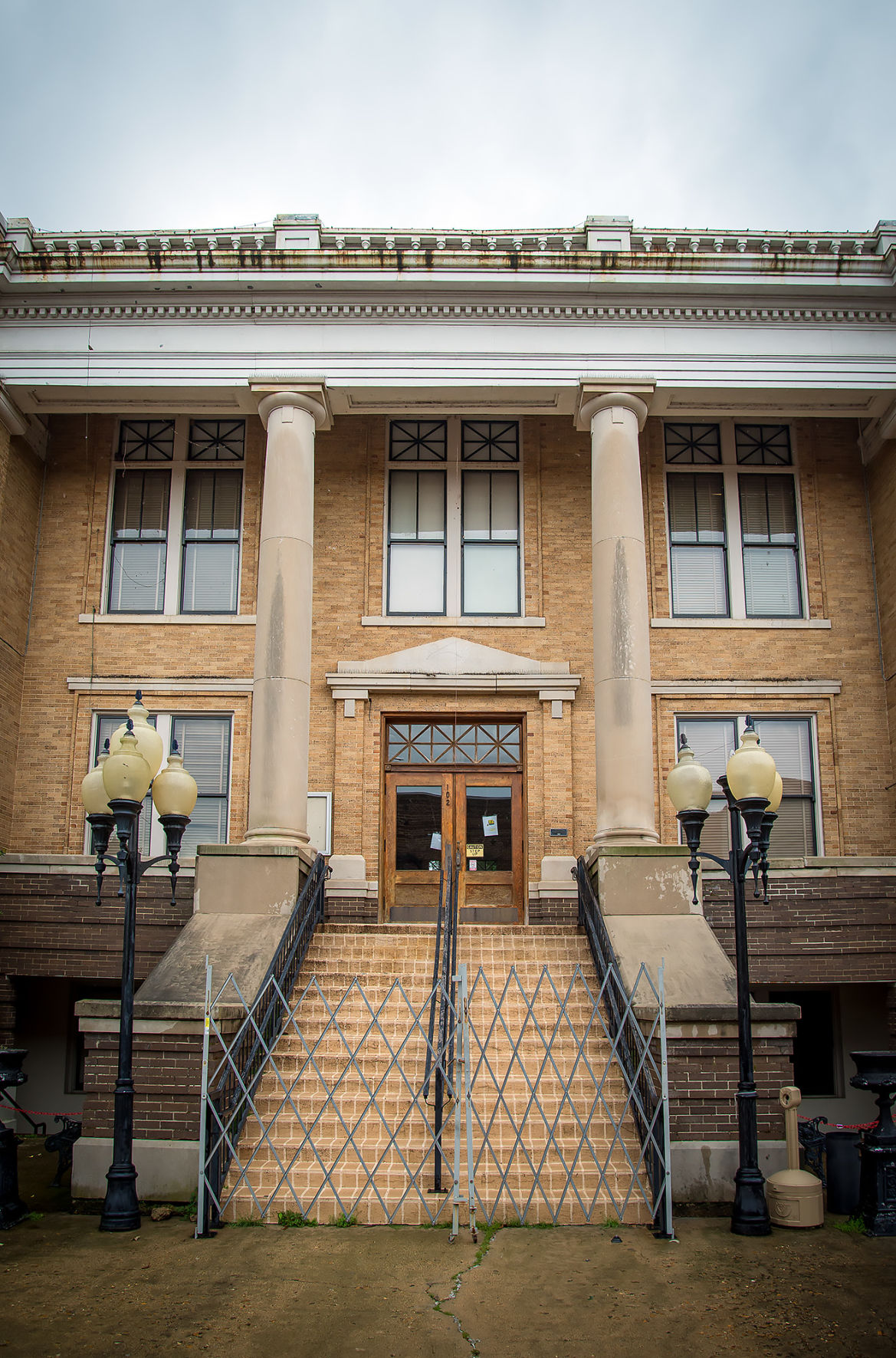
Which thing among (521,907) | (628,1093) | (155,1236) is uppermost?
(521,907)

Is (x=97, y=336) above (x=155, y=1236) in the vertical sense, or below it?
above

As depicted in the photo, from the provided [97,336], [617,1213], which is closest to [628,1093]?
[617,1213]

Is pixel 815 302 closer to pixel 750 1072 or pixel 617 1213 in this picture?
pixel 750 1072

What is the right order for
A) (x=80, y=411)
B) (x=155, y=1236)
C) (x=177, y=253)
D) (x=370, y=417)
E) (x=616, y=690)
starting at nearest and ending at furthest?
1. (x=155, y=1236)
2. (x=616, y=690)
3. (x=177, y=253)
4. (x=80, y=411)
5. (x=370, y=417)

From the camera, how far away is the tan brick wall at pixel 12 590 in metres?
15.8

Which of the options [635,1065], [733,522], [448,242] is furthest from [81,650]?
[635,1065]

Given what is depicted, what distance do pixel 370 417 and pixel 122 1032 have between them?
11162mm

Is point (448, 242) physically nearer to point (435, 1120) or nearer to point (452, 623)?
point (452, 623)

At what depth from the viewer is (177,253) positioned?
580 inches

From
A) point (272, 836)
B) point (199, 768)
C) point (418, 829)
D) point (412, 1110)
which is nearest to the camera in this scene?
point (412, 1110)

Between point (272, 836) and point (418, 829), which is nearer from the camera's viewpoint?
point (272, 836)

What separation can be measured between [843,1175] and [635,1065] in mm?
1838

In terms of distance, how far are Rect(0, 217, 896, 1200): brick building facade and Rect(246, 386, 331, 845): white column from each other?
5 centimetres

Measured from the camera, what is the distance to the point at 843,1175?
9.19 meters
